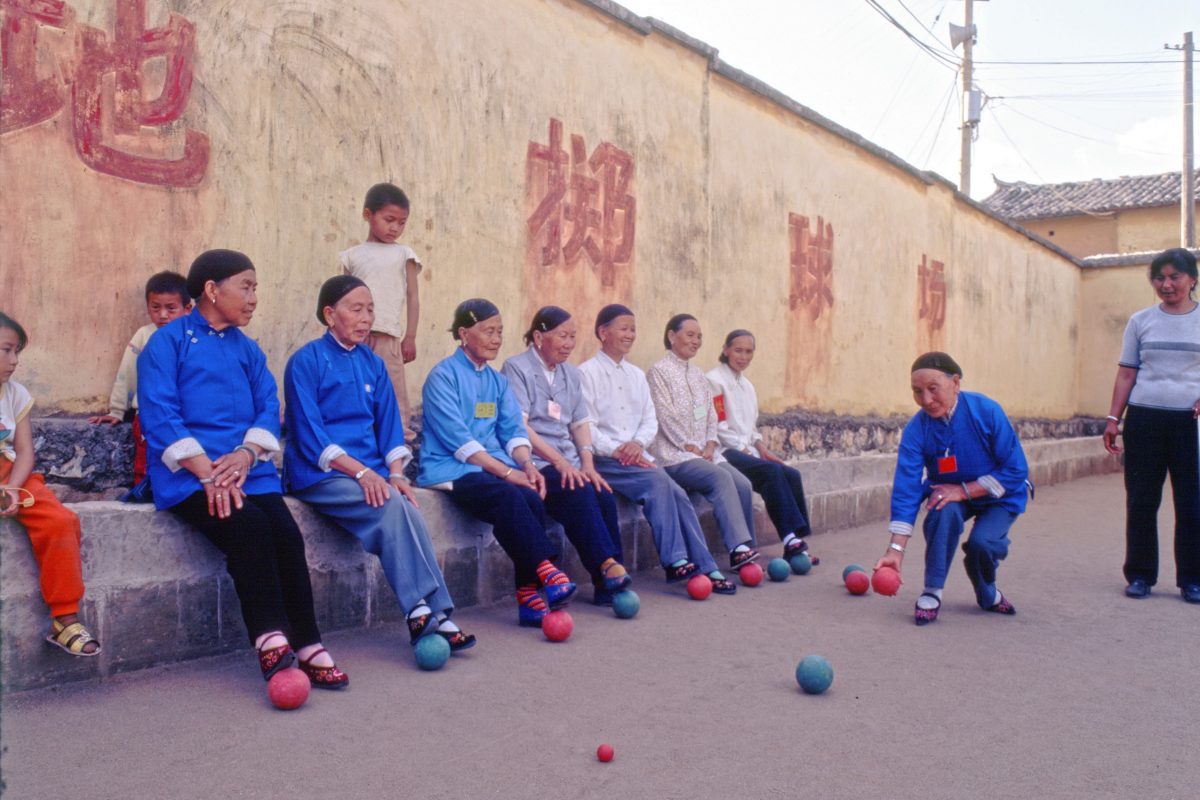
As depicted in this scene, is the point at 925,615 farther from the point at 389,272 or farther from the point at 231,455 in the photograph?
the point at 231,455

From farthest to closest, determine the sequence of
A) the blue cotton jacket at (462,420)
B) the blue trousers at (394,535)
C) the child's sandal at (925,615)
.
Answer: the child's sandal at (925,615) < the blue cotton jacket at (462,420) < the blue trousers at (394,535)

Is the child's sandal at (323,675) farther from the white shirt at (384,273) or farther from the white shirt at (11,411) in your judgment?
the white shirt at (384,273)

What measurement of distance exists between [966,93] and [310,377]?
1914 centimetres

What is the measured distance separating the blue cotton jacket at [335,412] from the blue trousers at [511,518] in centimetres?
38

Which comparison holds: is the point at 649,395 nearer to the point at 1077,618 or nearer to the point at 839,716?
the point at 1077,618

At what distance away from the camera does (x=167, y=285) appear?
4.21 meters

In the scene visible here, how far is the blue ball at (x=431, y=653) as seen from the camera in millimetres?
3775

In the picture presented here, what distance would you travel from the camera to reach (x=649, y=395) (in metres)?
6.16

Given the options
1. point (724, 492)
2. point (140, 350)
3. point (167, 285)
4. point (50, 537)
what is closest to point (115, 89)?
point (167, 285)

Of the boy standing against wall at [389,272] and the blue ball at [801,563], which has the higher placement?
the boy standing against wall at [389,272]

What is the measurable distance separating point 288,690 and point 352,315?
5.25 ft

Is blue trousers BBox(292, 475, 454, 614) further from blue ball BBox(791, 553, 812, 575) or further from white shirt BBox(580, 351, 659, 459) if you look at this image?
blue ball BBox(791, 553, 812, 575)

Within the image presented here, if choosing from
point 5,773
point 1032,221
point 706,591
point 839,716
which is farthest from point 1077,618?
point 1032,221

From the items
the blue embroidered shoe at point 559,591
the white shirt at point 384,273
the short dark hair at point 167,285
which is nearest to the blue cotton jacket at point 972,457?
the blue embroidered shoe at point 559,591
